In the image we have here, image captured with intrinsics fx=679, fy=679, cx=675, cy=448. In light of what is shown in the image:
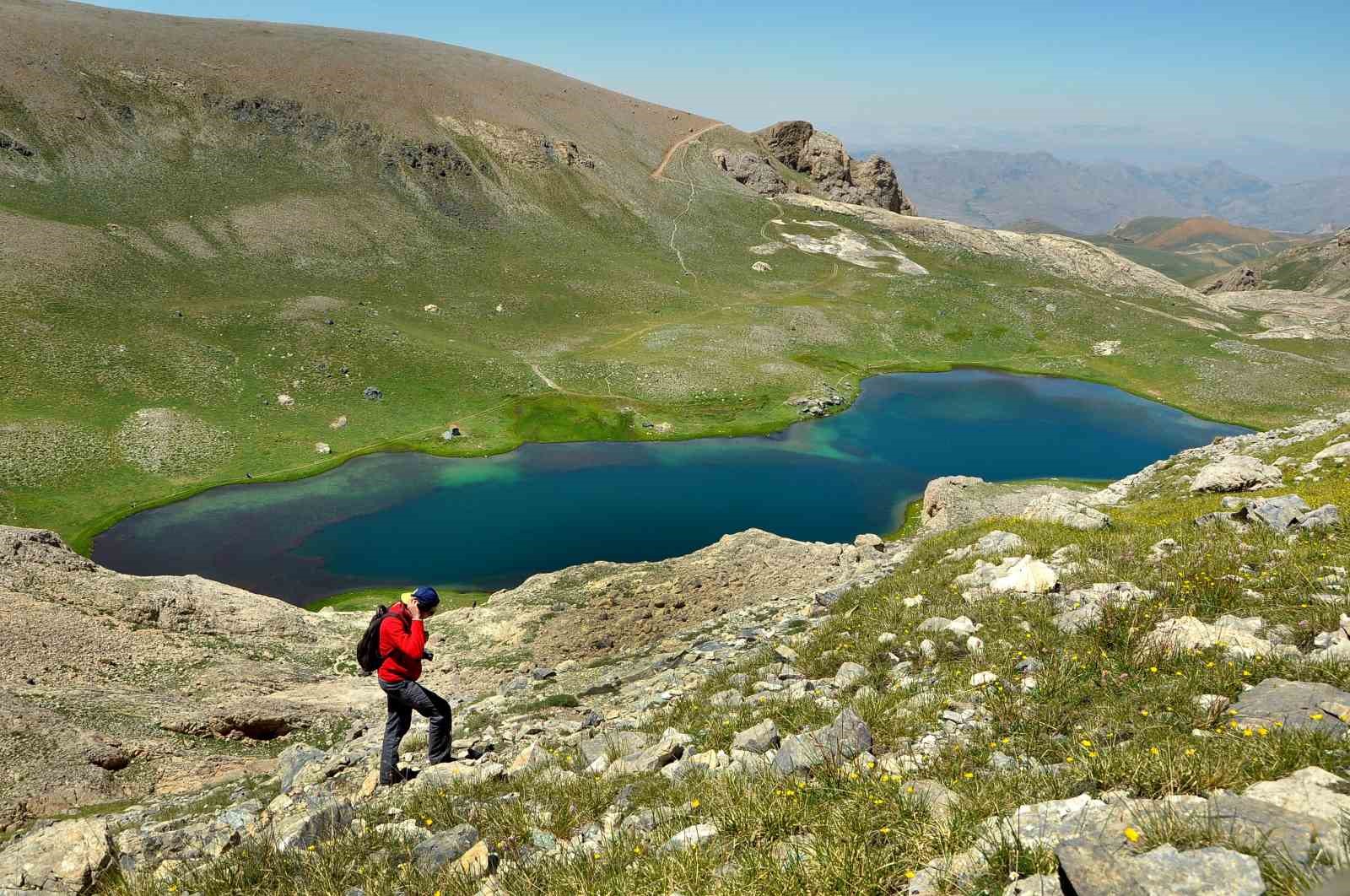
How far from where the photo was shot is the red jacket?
14242 millimetres

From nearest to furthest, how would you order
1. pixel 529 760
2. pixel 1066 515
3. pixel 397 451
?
pixel 529 760, pixel 1066 515, pixel 397 451

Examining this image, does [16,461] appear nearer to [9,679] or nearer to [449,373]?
[449,373]

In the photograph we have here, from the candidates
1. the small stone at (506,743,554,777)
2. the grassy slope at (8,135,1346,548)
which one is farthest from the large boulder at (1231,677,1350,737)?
the grassy slope at (8,135,1346,548)

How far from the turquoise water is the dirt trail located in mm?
103927

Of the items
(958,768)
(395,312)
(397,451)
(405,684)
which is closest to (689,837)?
(958,768)

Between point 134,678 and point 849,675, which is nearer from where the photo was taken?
point 849,675

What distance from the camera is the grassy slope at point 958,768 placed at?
6570 millimetres

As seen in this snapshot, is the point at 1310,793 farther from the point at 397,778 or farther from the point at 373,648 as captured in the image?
the point at 373,648

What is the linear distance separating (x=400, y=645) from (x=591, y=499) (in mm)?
48168

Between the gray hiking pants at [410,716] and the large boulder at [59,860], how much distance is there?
4.60m

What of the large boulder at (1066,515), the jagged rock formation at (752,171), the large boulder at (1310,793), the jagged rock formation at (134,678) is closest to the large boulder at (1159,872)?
the large boulder at (1310,793)

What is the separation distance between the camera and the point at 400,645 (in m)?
14.2

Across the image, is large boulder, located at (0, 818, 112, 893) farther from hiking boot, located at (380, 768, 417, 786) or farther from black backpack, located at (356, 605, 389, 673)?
black backpack, located at (356, 605, 389, 673)

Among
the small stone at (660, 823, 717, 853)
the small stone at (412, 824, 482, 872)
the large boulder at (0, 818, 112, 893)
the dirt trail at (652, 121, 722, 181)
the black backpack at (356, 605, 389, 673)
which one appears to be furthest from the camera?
the dirt trail at (652, 121, 722, 181)
